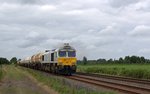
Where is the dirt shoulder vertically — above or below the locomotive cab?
below

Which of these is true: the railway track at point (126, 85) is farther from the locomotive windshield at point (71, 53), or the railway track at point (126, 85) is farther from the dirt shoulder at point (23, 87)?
the locomotive windshield at point (71, 53)

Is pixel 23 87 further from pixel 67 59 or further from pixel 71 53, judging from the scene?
pixel 71 53

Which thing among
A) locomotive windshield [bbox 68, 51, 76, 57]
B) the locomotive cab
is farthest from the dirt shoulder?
locomotive windshield [bbox 68, 51, 76, 57]

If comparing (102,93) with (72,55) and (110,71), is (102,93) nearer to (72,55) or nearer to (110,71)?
(72,55)

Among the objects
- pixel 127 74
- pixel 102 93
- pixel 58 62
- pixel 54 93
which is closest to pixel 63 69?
pixel 58 62

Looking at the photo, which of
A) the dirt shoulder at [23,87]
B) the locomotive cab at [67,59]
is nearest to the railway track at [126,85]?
the dirt shoulder at [23,87]

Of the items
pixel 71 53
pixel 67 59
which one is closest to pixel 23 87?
pixel 67 59

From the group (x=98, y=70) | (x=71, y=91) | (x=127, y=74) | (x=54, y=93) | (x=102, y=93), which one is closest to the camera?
(x=102, y=93)

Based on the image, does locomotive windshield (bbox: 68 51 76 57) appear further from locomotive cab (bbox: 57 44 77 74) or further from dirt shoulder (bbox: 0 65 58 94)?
dirt shoulder (bbox: 0 65 58 94)

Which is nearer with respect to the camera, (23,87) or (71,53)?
(23,87)

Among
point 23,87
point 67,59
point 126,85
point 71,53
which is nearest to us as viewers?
point 126,85

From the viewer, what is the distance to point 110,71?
54656 millimetres

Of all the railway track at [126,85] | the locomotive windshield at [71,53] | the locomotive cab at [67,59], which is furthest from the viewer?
→ the locomotive windshield at [71,53]

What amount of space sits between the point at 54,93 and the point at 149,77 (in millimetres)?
18018
